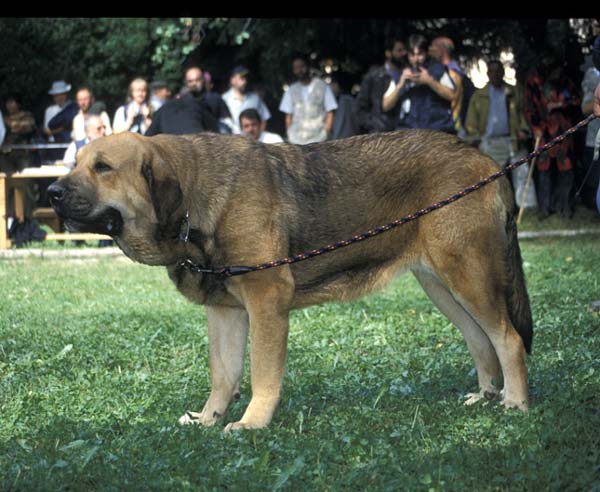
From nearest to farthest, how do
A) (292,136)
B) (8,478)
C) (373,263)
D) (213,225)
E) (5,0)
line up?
(8,478)
(5,0)
(213,225)
(373,263)
(292,136)

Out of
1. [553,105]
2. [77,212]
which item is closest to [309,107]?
[553,105]

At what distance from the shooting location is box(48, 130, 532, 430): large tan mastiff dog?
A: 5.66 m

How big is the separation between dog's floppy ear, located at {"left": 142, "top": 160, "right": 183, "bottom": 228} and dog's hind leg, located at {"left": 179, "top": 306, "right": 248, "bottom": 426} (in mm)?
781

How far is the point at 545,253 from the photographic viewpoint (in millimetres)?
13164

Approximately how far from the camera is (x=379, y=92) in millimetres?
14242

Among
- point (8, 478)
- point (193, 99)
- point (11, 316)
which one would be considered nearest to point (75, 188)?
point (8, 478)

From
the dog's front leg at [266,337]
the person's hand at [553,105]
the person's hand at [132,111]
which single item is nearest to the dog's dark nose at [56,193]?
the dog's front leg at [266,337]

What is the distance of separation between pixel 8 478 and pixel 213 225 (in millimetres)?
1688

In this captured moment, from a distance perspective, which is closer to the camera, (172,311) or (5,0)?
(5,0)

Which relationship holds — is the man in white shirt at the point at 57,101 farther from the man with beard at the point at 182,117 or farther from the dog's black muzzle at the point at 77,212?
the dog's black muzzle at the point at 77,212

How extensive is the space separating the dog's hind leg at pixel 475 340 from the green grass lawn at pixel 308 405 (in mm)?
204

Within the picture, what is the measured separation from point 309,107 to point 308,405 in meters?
10.1

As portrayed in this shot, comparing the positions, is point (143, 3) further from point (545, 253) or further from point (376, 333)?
point (545, 253)

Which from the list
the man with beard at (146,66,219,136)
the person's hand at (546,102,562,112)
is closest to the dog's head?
the man with beard at (146,66,219,136)
